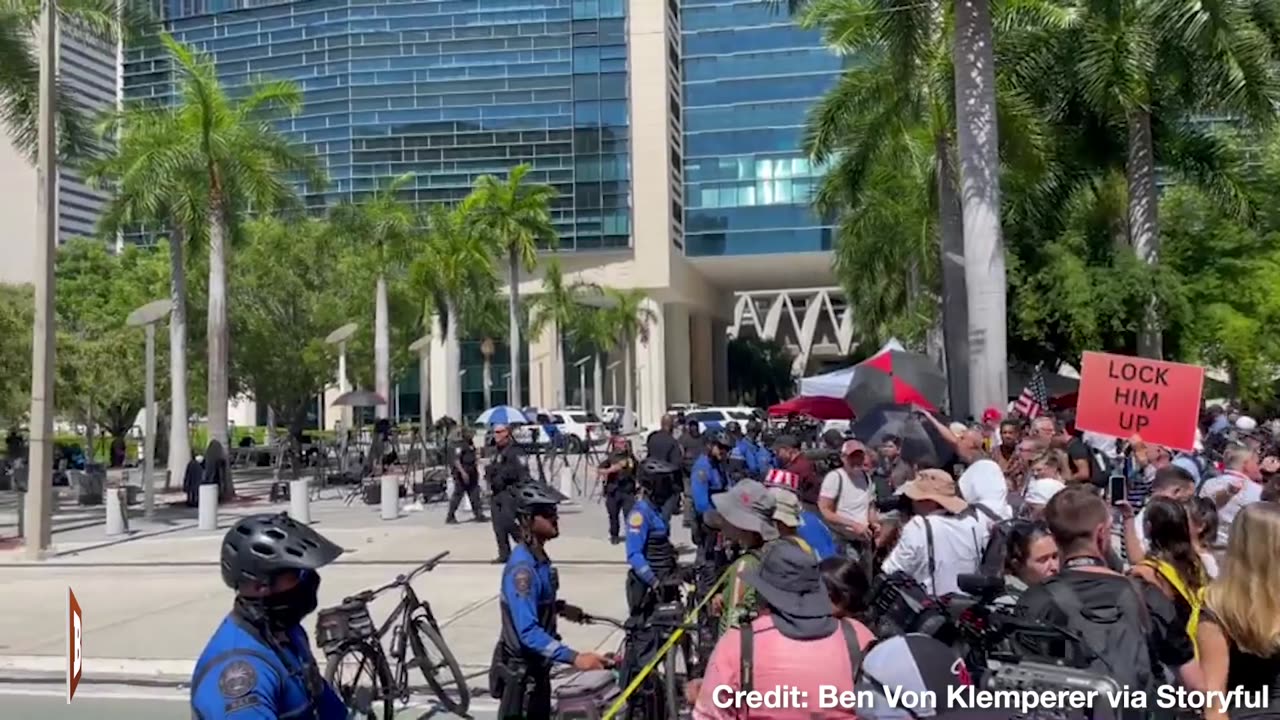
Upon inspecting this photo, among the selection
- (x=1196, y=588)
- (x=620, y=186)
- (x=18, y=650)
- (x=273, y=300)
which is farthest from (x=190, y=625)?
(x=620, y=186)

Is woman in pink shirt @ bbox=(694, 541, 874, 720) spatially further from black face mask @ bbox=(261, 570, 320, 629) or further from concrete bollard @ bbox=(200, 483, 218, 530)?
concrete bollard @ bbox=(200, 483, 218, 530)

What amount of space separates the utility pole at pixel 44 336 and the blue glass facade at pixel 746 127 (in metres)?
52.4

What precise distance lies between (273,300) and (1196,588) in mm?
35951

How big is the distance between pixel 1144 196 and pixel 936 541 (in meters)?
20.2

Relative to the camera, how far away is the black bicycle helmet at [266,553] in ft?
10.8

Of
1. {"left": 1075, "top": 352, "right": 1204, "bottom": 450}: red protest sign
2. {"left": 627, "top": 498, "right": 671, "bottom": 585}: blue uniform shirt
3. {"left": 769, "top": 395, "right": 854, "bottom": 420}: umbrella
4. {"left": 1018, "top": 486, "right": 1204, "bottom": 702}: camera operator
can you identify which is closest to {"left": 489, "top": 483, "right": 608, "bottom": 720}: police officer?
{"left": 627, "top": 498, "right": 671, "bottom": 585}: blue uniform shirt

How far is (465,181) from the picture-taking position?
2574 inches

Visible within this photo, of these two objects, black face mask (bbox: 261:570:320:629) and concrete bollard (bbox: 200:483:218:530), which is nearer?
black face mask (bbox: 261:570:320:629)

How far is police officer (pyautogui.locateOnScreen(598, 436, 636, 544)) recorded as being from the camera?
15.6m

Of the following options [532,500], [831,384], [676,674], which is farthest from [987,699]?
[831,384]

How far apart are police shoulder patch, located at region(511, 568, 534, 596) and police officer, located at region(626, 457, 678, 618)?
1613 mm

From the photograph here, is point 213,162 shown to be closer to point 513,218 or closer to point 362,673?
point 513,218

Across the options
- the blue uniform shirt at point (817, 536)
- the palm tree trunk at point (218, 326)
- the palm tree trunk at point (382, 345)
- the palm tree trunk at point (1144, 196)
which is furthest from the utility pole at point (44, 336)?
the palm tree trunk at point (1144, 196)

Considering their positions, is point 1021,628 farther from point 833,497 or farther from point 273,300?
point 273,300
